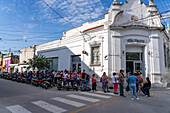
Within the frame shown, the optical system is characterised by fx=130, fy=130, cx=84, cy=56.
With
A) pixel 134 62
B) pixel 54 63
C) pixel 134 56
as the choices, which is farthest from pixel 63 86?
pixel 54 63

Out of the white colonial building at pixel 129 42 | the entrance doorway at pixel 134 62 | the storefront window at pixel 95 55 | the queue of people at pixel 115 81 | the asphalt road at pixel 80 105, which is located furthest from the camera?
the storefront window at pixel 95 55

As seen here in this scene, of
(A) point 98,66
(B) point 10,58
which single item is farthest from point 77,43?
(B) point 10,58

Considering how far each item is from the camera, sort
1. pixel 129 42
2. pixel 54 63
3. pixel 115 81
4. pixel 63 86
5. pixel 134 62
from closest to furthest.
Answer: pixel 115 81
pixel 63 86
pixel 129 42
pixel 134 62
pixel 54 63

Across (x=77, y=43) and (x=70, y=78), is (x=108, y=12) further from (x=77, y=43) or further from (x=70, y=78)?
(x=70, y=78)

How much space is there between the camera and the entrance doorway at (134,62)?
47.1 feet

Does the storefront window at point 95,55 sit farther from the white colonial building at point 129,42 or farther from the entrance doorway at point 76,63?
the entrance doorway at point 76,63

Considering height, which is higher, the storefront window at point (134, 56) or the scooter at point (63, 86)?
the storefront window at point (134, 56)

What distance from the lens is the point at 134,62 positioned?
1447 cm

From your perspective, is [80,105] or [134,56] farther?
[134,56]

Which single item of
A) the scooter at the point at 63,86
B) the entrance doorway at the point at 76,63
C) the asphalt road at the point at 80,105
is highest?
the entrance doorway at the point at 76,63

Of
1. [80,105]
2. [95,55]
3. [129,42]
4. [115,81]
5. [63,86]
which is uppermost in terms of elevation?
[129,42]

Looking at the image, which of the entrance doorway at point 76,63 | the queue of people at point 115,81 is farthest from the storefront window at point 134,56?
the entrance doorway at point 76,63

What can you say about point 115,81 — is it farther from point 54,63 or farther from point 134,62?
point 54,63

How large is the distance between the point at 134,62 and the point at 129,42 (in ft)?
7.62
